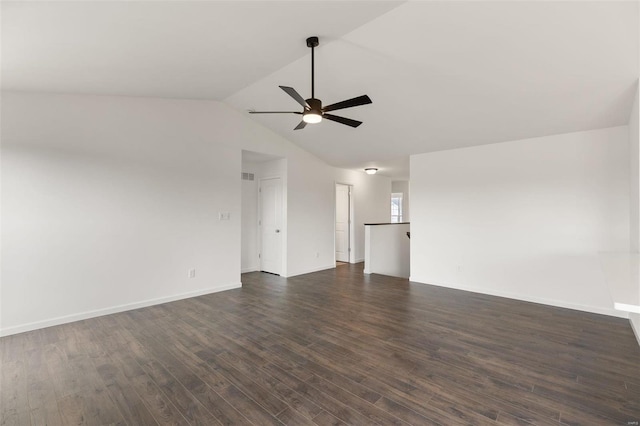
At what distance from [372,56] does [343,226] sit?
5403mm

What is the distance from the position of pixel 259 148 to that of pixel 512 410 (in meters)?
5.12

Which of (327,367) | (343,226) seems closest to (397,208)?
(343,226)

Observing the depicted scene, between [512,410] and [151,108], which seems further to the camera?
[151,108]

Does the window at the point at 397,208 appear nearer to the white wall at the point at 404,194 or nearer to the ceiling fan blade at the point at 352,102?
the white wall at the point at 404,194

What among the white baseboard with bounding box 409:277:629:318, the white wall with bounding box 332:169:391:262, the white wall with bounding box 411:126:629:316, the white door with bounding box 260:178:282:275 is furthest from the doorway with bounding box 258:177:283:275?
the white baseboard with bounding box 409:277:629:318

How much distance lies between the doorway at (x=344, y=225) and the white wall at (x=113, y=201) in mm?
3182

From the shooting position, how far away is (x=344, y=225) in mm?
8141

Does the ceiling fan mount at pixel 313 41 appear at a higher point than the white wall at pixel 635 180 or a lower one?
higher

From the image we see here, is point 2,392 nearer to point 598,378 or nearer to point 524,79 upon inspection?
point 598,378

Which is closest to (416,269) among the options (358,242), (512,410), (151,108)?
(358,242)

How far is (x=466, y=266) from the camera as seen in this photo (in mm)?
5031

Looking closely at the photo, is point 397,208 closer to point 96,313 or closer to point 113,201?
point 113,201

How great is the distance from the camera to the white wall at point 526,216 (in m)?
3.86

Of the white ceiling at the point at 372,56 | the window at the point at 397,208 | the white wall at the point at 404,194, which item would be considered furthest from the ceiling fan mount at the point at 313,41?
the window at the point at 397,208
